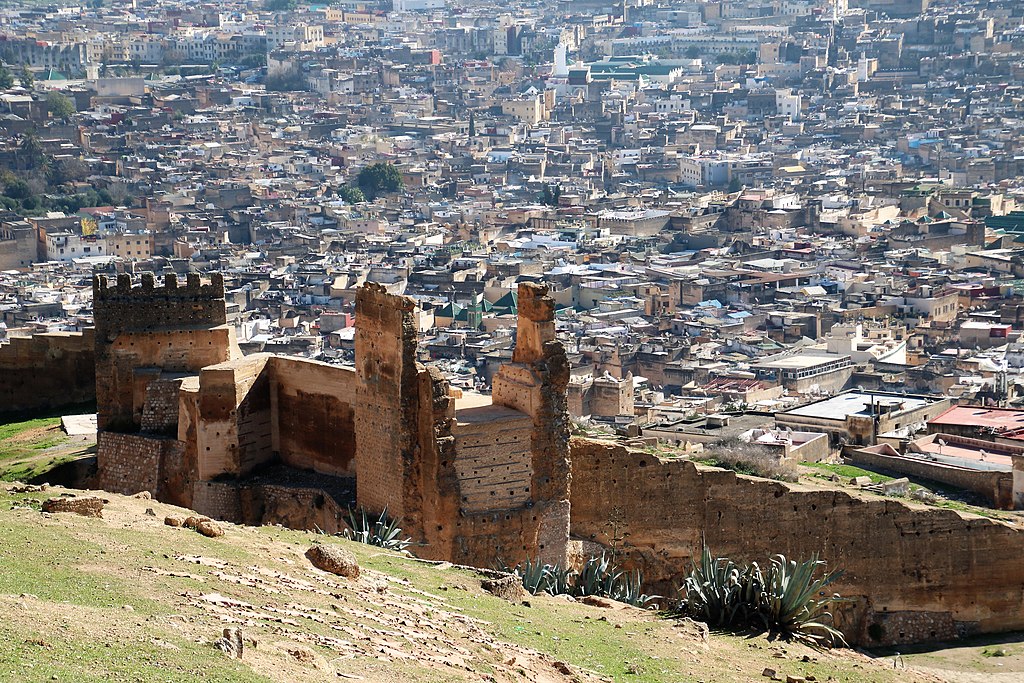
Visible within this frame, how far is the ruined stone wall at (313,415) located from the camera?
18281 mm

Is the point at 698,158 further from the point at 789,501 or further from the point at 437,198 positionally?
the point at 789,501

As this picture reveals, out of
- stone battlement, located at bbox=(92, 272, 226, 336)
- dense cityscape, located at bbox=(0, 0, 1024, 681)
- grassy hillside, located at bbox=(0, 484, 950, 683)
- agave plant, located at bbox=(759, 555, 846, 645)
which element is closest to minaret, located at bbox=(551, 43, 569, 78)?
dense cityscape, located at bbox=(0, 0, 1024, 681)

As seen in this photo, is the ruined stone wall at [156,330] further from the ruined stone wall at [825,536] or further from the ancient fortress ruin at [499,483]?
the ruined stone wall at [825,536]

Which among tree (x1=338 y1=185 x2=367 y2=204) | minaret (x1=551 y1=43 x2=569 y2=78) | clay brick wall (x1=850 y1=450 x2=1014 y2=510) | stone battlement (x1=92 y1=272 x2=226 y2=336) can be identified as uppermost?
stone battlement (x1=92 y1=272 x2=226 y2=336)

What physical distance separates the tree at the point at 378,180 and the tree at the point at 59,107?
607 inches

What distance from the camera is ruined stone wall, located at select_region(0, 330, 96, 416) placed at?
75.3ft

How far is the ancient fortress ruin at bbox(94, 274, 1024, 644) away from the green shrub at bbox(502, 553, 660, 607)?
1.04 ft

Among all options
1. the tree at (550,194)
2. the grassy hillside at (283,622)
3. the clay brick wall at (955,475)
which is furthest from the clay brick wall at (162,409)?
the tree at (550,194)

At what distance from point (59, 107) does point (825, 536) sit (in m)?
83.7

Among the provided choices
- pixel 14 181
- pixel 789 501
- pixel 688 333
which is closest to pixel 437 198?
Answer: pixel 14 181

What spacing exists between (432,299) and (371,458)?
140 ft

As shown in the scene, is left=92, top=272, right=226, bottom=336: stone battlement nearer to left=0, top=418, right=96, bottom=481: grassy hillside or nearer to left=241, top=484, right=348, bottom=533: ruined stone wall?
left=0, top=418, right=96, bottom=481: grassy hillside

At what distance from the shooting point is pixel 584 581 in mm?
16469

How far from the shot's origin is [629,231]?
77000 mm
